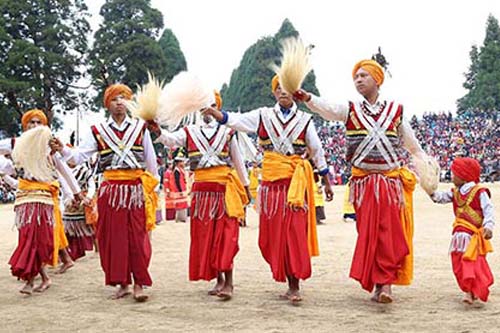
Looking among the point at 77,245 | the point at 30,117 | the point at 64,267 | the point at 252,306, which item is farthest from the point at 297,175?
the point at 77,245

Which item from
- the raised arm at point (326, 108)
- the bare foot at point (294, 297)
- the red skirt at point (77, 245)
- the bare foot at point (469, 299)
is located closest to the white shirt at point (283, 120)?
the raised arm at point (326, 108)

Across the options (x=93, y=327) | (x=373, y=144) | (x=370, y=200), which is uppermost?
(x=373, y=144)

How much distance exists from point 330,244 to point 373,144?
5347mm

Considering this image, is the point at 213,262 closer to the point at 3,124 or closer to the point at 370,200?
the point at 370,200

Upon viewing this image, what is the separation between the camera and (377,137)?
6.34 metres

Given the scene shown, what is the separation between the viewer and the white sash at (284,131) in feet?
21.7

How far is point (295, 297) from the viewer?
6.42 meters

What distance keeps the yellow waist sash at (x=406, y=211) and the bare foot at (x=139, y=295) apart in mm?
2211

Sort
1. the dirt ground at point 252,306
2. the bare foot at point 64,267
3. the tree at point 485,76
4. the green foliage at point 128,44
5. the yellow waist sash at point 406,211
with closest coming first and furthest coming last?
the dirt ground at point 252,306
the yellow waist sash at point 406,211
the bare foot at point 64,267
the green foliage at point 128,44
the tree at point 485,76

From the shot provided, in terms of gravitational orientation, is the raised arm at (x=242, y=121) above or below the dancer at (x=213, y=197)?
above

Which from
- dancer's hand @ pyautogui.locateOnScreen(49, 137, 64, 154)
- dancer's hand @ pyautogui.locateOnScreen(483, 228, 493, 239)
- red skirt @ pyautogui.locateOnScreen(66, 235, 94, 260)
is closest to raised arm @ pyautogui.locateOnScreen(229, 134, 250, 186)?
dancer's hand @ pyautogui.locateOnScreen(49, 137, 64, 154)

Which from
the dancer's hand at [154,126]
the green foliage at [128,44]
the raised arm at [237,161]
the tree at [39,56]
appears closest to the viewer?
the dancer's hand at [154,126]

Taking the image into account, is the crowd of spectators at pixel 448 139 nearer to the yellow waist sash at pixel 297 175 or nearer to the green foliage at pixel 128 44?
the green foliage at pixel 128 44

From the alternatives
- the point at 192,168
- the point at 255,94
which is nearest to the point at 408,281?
the point at 192,168
